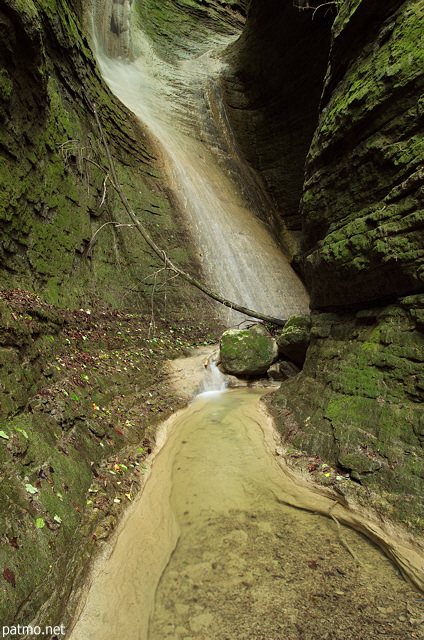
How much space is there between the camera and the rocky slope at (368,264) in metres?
3.26

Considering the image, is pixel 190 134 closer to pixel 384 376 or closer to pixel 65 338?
pixel 65 338

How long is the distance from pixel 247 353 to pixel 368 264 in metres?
4.44

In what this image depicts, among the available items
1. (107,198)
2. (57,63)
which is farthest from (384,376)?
(57,63)

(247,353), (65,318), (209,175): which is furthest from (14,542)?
(209,175)

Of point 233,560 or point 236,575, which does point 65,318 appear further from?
point 236,575

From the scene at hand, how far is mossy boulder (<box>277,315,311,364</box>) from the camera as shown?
706 centimetres

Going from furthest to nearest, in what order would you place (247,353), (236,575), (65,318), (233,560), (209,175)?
1. (209,175)
2. (247,353)
3. (65,318)
4. (233,560)
5. (236,575)

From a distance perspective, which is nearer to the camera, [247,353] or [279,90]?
[247,353]

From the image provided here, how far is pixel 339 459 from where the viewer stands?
140 inches

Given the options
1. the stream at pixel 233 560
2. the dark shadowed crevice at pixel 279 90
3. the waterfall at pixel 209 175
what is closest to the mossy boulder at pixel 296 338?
the stream at pixel 233 560

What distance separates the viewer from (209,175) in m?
16.3

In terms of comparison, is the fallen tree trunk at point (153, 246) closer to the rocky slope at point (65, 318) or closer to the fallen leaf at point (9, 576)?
the rocky slope at point (65, 318)

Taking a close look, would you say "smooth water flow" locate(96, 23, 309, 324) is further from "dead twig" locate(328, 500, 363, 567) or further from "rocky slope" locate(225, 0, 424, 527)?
"dead twig" locate(328, 500, 363, 567)

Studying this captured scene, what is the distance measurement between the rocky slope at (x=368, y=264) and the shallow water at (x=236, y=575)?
73 cm
